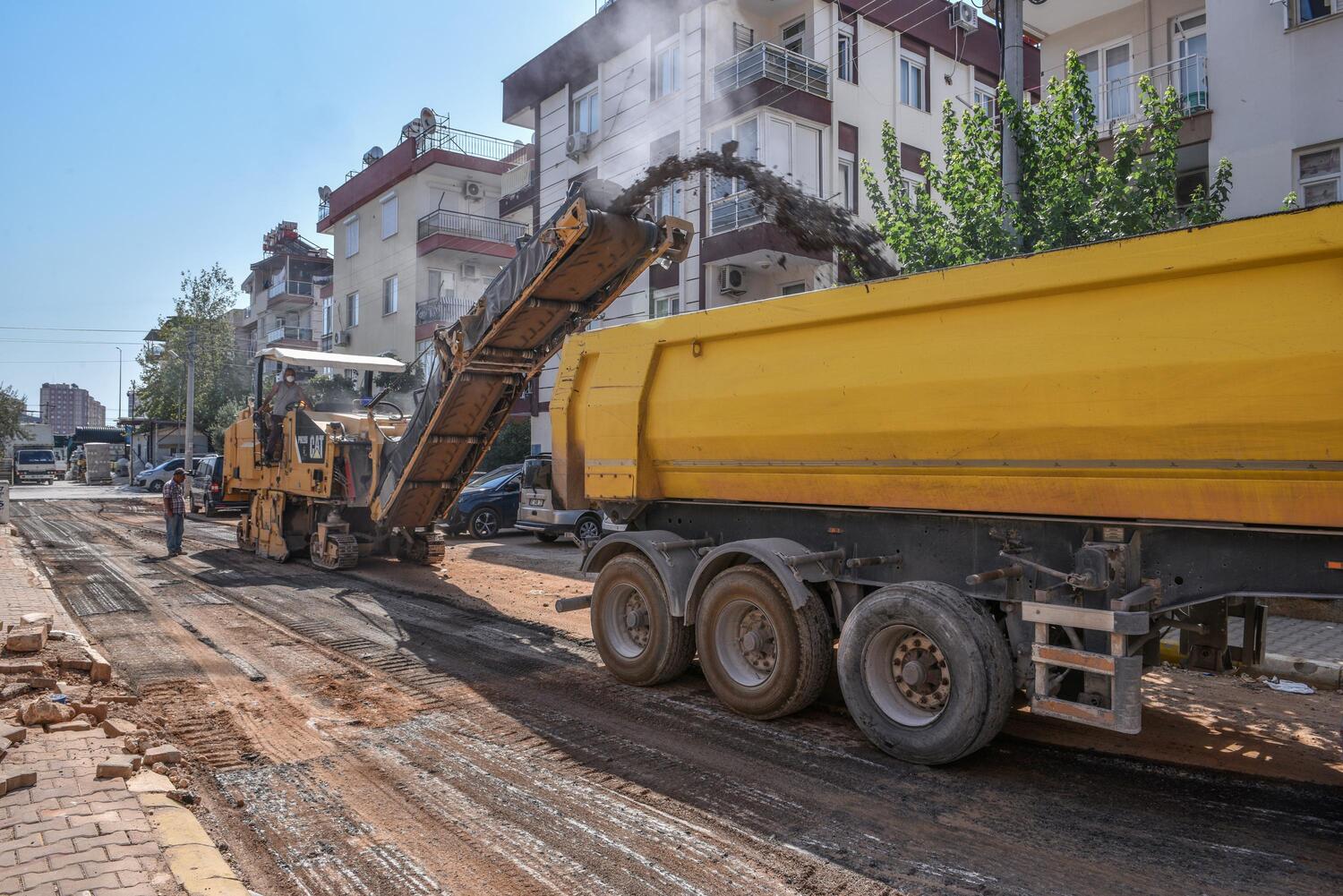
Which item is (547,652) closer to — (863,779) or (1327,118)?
(863,779)

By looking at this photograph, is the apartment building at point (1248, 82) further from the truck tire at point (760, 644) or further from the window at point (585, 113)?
the window at point (585, 113)

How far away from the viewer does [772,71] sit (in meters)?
19.1

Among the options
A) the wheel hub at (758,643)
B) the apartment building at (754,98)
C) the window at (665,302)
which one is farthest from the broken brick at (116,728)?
the window at (665,302)

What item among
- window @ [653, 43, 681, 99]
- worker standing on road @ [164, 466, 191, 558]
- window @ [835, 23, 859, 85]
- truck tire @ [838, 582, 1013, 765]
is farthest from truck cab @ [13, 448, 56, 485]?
truck tire @ [838, 582, 1013, 765]

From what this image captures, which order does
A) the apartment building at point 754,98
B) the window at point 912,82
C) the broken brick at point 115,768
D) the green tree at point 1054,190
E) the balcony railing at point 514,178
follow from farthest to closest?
the balcony railing at point 514,178 < the window at point 912,82 < the apartment building at point 754,98 < the green tree at point 1054,190 < the broken brick at point 115,768

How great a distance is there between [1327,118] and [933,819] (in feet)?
42.6

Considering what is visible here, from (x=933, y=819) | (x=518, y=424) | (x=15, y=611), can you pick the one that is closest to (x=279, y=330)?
(x=518, y=424)

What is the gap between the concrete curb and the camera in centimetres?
351

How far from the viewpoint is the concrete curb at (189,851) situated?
11.5 feet

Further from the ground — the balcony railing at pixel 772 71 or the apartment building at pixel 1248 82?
the balcony railing at pixel 772 71

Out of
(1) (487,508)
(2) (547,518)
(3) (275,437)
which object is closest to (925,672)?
(3) (275,437)

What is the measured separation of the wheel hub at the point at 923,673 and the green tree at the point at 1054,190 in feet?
20.0

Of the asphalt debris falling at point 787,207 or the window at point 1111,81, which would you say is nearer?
the asphalt debris falling at point 787,207

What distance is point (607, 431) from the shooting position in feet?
23.5
